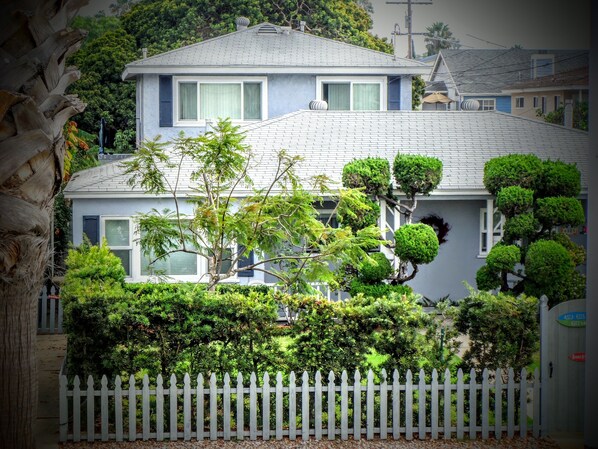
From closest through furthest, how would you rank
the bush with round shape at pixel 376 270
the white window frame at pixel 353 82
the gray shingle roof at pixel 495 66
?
the bush with round shape at pixel 376 270 → the white window frame at pixel 353 82 → the gray shingle roof at pixel 495 66

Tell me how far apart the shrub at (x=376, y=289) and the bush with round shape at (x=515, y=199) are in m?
2.63

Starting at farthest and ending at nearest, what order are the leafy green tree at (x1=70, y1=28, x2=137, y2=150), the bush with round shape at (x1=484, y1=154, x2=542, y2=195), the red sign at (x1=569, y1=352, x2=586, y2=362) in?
the leafy green tree at (x1=70, y1=28, x2=137, y2=150), the bush with round shape at (x1=484, y1=154, x2=542, y2=195), the red sign at (x1=569, y1=352, x2=586, y2=362)

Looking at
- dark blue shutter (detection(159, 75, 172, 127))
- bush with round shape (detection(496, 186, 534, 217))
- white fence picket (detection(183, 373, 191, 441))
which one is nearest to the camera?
white fence picket (detection(183, 373, 191, 441))

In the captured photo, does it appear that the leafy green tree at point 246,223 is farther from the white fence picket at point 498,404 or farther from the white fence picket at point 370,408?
the white fence picket at point 498,404

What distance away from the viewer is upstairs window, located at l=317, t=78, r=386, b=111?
94.1 feet

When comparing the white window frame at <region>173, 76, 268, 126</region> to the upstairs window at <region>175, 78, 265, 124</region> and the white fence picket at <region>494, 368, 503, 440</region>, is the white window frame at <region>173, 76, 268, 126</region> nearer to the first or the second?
the upstairs window at <region>175, 78, 265, 124</region>

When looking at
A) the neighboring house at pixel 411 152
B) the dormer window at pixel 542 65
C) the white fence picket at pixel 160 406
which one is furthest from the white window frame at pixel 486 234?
the dormer window at pixel 542 65

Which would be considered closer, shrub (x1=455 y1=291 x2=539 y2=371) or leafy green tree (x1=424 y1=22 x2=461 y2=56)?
shrub (x1=455 y1=291 x2=539 y2=371)

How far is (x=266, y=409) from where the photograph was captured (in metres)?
11.4

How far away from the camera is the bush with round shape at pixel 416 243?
19.3m

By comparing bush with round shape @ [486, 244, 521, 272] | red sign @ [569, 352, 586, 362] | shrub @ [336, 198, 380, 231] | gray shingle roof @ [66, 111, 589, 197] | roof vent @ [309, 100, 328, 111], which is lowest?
red sign @ [569, 352, 586, 362]

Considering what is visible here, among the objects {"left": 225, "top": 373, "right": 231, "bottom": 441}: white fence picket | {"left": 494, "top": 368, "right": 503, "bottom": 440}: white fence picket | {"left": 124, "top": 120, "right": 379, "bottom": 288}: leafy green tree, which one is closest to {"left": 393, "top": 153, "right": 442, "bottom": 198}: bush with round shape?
{"left": 124, "top": 120, "right": 379, "bottom": 288}: leafy green tree

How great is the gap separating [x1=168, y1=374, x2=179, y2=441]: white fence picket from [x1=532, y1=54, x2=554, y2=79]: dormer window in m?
54.0

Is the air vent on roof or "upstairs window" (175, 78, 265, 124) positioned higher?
the air vent on roof
